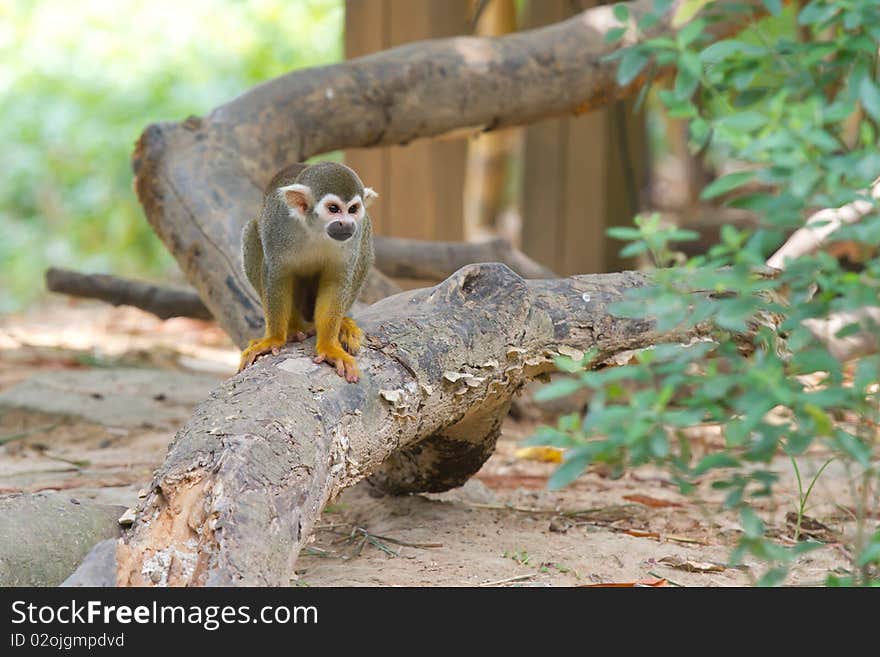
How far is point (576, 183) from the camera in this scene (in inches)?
285

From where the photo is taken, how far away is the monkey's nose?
3.29 m

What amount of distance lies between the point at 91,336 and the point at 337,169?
15.8 ft

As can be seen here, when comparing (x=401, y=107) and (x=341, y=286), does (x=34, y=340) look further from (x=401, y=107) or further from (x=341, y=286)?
(x=341, y=286)

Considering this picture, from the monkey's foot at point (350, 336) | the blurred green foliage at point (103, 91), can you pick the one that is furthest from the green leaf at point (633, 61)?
the blurred green foliage at point (103, 91)

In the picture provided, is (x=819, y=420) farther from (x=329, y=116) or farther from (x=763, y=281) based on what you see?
(x=329, y=116)

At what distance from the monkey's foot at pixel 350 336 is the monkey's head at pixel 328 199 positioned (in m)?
0.29

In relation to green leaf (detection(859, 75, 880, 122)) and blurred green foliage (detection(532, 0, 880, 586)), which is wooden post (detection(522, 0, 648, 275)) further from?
green leaf (detection(859, 75, 880, 122))

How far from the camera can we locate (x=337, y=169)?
341 cm

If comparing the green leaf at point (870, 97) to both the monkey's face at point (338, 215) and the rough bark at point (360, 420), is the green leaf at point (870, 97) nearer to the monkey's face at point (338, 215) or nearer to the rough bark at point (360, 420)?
the rough bark at point (360, 420)

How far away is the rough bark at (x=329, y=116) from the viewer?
4.25m

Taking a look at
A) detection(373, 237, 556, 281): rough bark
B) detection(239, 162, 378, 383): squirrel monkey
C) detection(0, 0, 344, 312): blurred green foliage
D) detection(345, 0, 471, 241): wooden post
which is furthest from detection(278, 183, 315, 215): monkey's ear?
detection(0, 0, 344, 312): blurred green foliage

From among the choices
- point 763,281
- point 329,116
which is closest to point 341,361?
point 763,281
